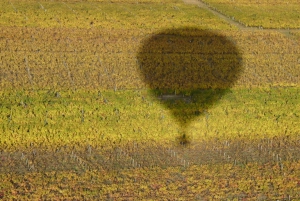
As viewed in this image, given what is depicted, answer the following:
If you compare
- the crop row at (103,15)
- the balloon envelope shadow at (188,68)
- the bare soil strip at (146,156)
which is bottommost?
the bare soil strip at (146,156)

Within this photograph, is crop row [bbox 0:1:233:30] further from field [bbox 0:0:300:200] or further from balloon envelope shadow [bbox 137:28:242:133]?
balloon envelope shadow [bbox 137:28:242:133]

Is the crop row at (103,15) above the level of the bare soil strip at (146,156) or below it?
above

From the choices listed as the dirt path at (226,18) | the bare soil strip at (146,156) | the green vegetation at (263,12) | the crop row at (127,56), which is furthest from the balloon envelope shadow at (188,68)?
the green vegetation at (263,12)

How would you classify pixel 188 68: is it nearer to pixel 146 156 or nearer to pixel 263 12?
pixel 146 156

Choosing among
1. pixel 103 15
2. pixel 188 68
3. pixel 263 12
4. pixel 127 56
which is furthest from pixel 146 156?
pixel 263 12

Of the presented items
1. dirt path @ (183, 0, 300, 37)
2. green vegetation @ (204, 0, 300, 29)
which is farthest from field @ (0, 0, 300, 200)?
green vegetation @ (204, 0, 300, 29)

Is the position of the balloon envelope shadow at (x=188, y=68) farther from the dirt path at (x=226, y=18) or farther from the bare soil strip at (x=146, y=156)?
the dirt path at (x=226, y=18)

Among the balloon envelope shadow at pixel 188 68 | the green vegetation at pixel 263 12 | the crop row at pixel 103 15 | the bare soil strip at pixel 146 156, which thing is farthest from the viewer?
the green vegetation at pixel 263 12
